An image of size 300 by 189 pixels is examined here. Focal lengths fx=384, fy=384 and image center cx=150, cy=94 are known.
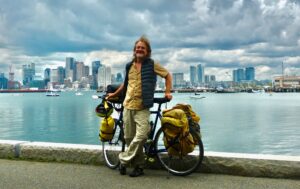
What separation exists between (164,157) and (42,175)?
199cm

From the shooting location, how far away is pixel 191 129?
5.99 meters

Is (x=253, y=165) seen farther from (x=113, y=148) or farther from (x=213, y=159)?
(x=113, y=148)

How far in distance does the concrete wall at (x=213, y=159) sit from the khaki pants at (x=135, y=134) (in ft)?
1.72

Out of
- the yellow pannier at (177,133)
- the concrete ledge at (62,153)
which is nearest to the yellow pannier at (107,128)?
the concrete ledge at (62,153)

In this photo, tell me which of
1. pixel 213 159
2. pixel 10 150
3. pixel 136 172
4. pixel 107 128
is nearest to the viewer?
pixel 136 172

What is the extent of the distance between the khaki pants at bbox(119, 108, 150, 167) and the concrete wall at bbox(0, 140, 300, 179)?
0.52 metres

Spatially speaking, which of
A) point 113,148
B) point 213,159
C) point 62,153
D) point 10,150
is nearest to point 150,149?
point 113,148

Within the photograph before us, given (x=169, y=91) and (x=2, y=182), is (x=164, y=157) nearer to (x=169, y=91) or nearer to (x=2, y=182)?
(x=169, y=91)

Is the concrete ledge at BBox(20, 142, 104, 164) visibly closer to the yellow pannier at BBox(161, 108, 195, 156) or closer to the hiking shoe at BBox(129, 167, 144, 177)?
the hiking shoe at BBox(129, 167, 144, 177)

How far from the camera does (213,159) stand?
20.4ft

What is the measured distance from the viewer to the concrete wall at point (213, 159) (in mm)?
5887

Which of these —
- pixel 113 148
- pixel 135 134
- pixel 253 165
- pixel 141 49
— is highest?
pixel 141 49

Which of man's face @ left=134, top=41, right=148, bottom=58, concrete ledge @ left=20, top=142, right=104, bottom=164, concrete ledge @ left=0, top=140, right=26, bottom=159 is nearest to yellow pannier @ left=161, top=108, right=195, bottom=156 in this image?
man's face @ left=134, top=41, right=148, bottom=58

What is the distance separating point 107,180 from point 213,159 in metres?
1.73
